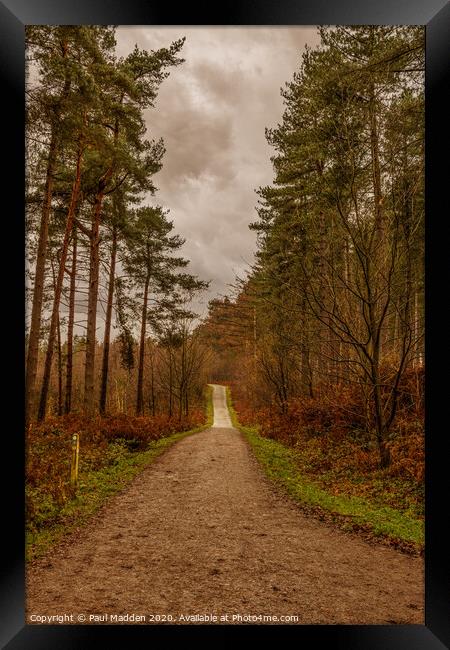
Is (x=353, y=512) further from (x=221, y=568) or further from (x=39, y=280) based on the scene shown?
(x=39, y=280)

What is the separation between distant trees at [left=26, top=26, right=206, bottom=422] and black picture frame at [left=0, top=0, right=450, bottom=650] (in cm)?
126

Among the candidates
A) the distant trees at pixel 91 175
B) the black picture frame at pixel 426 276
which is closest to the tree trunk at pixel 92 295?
the distant trees at pixel 91 175

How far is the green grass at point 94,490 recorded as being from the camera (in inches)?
177

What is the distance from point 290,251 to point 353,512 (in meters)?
7.25

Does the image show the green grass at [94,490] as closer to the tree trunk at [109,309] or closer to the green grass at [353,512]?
the tree trunk at [109,309]

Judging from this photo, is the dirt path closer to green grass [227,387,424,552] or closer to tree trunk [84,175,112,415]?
green grass [227,387,424,552]

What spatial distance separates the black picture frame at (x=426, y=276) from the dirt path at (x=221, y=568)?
43cm

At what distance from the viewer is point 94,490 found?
675 cm

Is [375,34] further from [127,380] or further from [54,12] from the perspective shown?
[127,380]

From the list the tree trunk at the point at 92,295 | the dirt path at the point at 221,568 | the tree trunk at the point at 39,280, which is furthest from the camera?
the tree trunk at the point at 92,295

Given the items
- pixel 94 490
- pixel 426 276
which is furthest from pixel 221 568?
pixel 94 490

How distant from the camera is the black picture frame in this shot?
8.74ft

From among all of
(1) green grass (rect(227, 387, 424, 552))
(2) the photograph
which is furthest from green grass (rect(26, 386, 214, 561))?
(1) green grass (rect(227, 387, 424, 552))

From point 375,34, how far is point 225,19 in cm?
485
